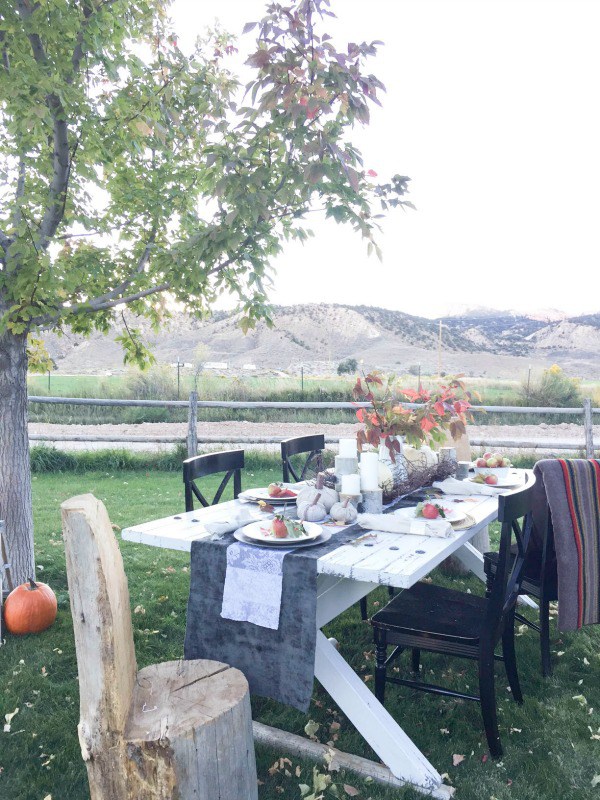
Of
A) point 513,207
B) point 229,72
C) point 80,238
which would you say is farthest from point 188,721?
point 513,207

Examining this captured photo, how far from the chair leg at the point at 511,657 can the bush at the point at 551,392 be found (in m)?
12.2

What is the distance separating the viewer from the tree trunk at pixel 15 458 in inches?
128

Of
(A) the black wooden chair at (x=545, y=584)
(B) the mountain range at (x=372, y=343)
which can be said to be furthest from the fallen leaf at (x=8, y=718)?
(B) the mountain range at (x=372, y=343)

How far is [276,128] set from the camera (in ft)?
7.94

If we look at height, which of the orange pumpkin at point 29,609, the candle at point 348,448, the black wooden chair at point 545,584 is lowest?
the orange pumpkin at point 29,609

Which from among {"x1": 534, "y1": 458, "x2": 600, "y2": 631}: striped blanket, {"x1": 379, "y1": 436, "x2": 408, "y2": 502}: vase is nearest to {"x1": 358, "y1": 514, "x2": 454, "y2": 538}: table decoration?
{"x1": 379, "y1": 436, "x2": 408, "y2": 502}: vase

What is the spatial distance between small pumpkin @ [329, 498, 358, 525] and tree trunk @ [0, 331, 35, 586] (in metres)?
1.94

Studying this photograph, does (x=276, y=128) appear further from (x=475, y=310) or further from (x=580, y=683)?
(x=475, y=310)

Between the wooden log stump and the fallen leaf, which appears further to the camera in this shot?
the fallen leaf

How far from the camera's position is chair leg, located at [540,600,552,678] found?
8.63ft

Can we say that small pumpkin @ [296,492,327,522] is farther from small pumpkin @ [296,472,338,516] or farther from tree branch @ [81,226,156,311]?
tree branch @ [81,226,156,311]

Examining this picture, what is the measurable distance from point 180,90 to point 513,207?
122ft

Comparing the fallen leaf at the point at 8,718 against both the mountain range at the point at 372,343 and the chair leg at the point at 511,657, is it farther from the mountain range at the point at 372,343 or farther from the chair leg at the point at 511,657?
the mountain range at the point at 372,343

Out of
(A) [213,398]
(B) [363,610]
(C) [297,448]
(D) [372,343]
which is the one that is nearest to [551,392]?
(A) [213,398]
